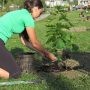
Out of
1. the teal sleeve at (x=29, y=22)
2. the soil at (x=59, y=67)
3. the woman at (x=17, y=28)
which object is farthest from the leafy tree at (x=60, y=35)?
the teal sleeve at (x=29, y=22)

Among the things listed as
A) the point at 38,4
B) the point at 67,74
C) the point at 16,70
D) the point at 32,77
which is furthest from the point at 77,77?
the point at 38,4

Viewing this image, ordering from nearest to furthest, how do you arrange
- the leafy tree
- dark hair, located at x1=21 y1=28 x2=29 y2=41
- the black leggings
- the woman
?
1. the woman
2. dark hair, located at x1=21 y1=28 x2=29 y2=41
3. the black leggings
4. the leafy tree

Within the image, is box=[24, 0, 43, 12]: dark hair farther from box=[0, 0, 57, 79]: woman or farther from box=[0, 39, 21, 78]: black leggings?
box=[0, 39, 21, 78]: black leggings

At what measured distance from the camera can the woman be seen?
23.1 feet

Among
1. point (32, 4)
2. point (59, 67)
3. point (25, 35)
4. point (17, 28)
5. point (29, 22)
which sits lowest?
point (59, 67)

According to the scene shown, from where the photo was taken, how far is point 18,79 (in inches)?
329

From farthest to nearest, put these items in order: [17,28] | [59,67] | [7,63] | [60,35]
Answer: [60,35], [59,67], [7,63], [17,28]

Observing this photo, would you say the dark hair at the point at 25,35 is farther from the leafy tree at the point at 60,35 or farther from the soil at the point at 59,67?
the leafy tree at the point at 60,35

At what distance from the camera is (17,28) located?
7.39 m

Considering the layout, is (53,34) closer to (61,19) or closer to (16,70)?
(61,19)

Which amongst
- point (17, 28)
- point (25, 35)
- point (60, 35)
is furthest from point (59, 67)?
point (17, 28)

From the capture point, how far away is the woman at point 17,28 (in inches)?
277

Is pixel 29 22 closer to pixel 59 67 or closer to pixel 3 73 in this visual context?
pixel 3 73

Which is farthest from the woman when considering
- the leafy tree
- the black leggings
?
→ the leafy tree
